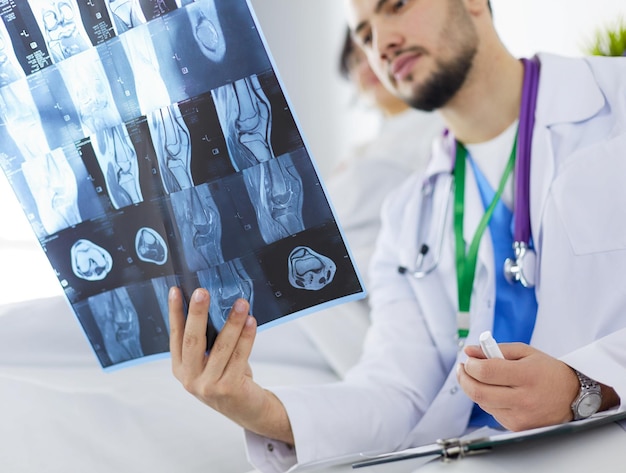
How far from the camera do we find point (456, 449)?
79 centimetres

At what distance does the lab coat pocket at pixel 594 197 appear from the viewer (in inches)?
40.5

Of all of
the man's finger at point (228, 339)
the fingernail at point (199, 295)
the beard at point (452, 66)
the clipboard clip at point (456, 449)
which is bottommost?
the clipboard clip at point (456, 449)

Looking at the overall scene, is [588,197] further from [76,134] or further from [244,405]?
[76,134]

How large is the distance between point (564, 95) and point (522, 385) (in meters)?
0.58

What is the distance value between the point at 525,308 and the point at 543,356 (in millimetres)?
338

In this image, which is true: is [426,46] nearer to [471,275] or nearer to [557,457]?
[471,275]

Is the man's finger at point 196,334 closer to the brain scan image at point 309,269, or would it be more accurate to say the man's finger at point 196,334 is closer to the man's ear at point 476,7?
the brain scan image at point 309,269

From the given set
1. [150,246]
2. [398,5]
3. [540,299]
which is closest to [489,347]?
[540,299]

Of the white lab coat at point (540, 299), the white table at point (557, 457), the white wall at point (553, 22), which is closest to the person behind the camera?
the white table at point (557, 457)

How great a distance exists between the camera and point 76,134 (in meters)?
0.90

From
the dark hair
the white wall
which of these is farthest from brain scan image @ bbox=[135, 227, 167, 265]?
the dark hair

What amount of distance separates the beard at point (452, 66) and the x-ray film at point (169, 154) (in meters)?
0.57

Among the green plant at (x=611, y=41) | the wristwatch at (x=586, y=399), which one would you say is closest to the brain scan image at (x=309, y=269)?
the wristwatch at (x=586, y=399)

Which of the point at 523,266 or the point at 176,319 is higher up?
the point at 176,319
